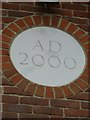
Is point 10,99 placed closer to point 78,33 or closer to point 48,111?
point 48,111

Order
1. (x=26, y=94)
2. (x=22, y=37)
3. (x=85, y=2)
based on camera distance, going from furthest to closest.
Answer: (x=85, y=2) < (x=22, y=37) < (x=26, y=94)

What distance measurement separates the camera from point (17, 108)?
498 centimetres

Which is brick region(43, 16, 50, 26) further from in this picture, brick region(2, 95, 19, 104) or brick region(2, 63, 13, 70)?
brick region(2, 95, 19, 104)

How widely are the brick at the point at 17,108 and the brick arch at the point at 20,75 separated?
15 cm

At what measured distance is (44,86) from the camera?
5.17m

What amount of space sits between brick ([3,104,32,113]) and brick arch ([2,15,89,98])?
15 centimetres

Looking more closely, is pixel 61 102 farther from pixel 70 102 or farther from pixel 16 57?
pixel 16 57

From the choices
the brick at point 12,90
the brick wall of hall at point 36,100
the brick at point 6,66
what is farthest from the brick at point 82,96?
the brick at point 6,66

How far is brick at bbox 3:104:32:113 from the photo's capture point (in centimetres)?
495

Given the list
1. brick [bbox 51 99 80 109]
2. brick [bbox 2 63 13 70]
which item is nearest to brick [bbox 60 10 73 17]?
brick [bbox 2 63 13 70]

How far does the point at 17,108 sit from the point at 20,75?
0.34 metres

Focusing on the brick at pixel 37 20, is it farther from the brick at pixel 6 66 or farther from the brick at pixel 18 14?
the brick at pixel 6 66

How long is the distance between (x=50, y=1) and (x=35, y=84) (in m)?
0.99

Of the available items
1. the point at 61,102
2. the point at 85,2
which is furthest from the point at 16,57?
the point at 85,2
